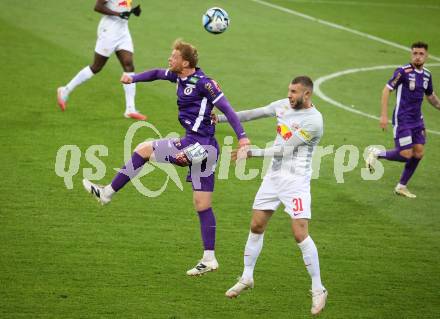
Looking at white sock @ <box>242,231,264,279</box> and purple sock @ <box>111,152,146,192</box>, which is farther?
purple sock @ <box>111,152,146,192</box>

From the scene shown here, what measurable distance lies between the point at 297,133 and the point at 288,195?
0.66 meters

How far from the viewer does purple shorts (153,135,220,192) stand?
9930 millimetres

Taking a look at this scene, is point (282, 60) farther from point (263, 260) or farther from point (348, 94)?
point (263, 260)

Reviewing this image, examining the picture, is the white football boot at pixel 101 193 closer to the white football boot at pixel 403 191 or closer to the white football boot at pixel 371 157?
the white football boot at pixel 371 157

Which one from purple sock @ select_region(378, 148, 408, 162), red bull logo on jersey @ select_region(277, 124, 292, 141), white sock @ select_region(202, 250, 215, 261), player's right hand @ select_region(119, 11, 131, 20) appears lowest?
white sock @ select_region(202, 250, 215, 261)

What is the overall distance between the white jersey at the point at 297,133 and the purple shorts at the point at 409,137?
4.35 m

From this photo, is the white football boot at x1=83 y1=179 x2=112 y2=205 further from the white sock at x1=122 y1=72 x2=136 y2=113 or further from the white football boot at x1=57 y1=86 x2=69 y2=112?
the white football boot at x1=57 y1=86 x2=69 y2=112

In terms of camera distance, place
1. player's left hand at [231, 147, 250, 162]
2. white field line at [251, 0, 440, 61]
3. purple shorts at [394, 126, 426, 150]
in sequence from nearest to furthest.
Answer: player's left hand at [231, 147, 250, 162] → purple shorts at [394, 126, 426, 150] → white field line at [251, 0, 440, 61]

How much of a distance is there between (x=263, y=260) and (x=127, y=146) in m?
4.62

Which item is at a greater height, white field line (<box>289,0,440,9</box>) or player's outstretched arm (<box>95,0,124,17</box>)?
white field line (<box>289,0,440,9</box>)

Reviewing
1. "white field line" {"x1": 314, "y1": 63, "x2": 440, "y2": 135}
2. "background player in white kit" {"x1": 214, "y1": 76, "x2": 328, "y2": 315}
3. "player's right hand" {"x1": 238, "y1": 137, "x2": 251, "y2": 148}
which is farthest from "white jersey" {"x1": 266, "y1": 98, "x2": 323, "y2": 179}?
"white field line" {"x1": 314, "y1": 63, "x2": 440, "y2": 135}

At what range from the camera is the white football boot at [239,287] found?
9.33 m

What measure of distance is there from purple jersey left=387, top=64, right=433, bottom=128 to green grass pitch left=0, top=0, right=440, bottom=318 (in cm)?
113

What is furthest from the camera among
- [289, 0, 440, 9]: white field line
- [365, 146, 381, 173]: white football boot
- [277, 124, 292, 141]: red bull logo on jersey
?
[289, 0, 440, 9]: white field line
